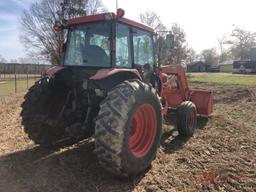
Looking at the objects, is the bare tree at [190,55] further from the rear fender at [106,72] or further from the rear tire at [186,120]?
the rear fender at [106,72]

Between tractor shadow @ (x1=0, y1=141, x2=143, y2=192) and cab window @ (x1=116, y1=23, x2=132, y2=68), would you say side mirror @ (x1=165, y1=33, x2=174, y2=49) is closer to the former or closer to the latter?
cab window @ (x1=116, y1=23, x2=132, y2=68)

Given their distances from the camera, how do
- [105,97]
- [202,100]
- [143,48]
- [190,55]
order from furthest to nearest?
[190,55], [202,100], [143,48], [105,97]

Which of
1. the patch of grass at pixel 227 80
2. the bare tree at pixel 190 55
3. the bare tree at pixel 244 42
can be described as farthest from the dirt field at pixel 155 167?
the bare tree at pixel 244 42

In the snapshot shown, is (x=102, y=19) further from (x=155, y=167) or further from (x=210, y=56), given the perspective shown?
(x=210, y=56)

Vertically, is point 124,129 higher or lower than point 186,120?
higher

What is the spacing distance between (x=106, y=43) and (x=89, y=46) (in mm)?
459

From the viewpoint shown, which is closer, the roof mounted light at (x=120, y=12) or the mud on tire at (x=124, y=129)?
the mud on tire at (x=124, y=129)

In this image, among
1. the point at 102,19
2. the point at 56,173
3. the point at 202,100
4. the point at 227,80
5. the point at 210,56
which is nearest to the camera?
the point at 56,173

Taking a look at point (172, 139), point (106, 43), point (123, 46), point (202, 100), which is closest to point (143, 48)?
point (123, 46)

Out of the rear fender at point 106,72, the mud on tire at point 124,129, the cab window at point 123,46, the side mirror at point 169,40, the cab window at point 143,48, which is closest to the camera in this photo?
the mud on tire at point 124,129

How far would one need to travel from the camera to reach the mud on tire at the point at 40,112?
6.20 m

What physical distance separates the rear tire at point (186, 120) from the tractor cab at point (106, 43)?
5.58ft

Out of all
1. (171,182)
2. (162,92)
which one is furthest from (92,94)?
(162,92)

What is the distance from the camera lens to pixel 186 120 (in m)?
8.01
